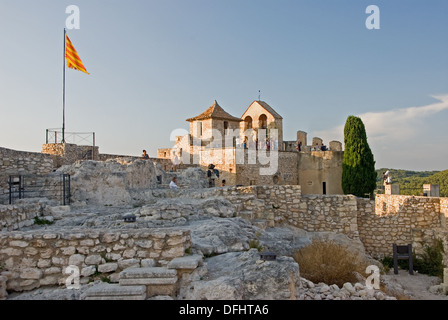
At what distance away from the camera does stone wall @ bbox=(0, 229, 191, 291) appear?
4633 millimetres

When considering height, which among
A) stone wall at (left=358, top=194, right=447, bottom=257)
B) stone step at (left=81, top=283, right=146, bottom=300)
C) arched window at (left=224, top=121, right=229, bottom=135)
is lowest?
stone wall at (left=358, top=194, right=447, bottom=257)

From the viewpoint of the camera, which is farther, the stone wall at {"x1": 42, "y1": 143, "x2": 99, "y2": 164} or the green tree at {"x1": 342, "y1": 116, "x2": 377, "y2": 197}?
the green tree at {"x1": 342, "y1": 116, "x2": 377, "y2": 197}

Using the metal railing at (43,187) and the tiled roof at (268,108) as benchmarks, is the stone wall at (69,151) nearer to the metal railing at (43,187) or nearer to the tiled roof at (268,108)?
the metal railing at (43,187)

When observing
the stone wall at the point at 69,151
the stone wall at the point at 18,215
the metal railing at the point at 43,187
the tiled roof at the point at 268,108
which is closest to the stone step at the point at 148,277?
the stone wall at the point at 18,215

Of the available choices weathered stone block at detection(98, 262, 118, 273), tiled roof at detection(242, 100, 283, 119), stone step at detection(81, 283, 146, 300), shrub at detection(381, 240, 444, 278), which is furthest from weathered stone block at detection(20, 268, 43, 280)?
tiled roof at detection(242, 100, 283, 119)

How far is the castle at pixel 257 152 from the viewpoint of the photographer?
23.2m

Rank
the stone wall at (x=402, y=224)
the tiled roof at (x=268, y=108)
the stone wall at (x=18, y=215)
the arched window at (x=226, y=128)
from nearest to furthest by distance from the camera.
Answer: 1. the stone wall at (x=18, y=215)
2. the stone wall at (x=402, y=224)
3. the arched window at (x=226, y=128)
4. the tiled roof at (x=268, y=108)

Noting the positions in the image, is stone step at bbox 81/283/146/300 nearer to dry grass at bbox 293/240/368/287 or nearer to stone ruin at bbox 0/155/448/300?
stone ruin at bbox 0/155/448/300

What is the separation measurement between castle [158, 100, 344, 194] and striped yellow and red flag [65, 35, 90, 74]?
984 cm

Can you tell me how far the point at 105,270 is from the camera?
466 centimetres

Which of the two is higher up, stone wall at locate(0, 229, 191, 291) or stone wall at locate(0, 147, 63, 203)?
stone wall at locate(0, 147, 63, 203)

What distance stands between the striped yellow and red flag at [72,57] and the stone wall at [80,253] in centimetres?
1587
